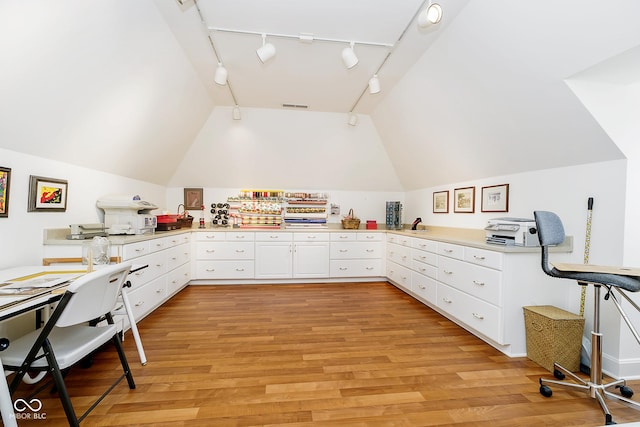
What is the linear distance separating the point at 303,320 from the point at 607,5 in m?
3.30

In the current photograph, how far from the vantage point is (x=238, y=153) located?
4.55 meters

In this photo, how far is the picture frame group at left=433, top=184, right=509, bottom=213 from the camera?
3.06 metres

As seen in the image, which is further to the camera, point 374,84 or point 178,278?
point 178,278

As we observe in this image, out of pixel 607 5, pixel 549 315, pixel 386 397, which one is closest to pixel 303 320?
pixel 386 397

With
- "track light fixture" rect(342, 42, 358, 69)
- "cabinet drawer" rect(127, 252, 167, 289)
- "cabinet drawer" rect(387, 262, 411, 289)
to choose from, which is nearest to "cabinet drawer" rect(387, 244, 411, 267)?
"cabinet drawer" rect(387, 262, 411, 289)

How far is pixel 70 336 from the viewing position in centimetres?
162

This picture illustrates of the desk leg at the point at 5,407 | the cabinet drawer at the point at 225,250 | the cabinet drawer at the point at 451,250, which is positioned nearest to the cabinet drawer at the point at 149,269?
the cabinet drawer at the point at 225,250

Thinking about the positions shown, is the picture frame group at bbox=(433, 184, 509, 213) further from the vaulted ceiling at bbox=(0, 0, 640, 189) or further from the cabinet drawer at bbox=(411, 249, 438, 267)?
the cabinet drawer at bbox=(411, 249, 438, 267)

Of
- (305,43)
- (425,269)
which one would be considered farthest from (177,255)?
(425,269)

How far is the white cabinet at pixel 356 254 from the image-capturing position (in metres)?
4.69

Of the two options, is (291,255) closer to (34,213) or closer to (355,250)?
(355,250)

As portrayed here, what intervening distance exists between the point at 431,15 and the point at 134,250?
326 centimetres

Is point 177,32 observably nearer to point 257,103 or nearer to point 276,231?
point 257,103

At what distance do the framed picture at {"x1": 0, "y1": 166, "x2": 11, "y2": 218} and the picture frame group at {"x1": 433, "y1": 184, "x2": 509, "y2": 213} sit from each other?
14.4ft
